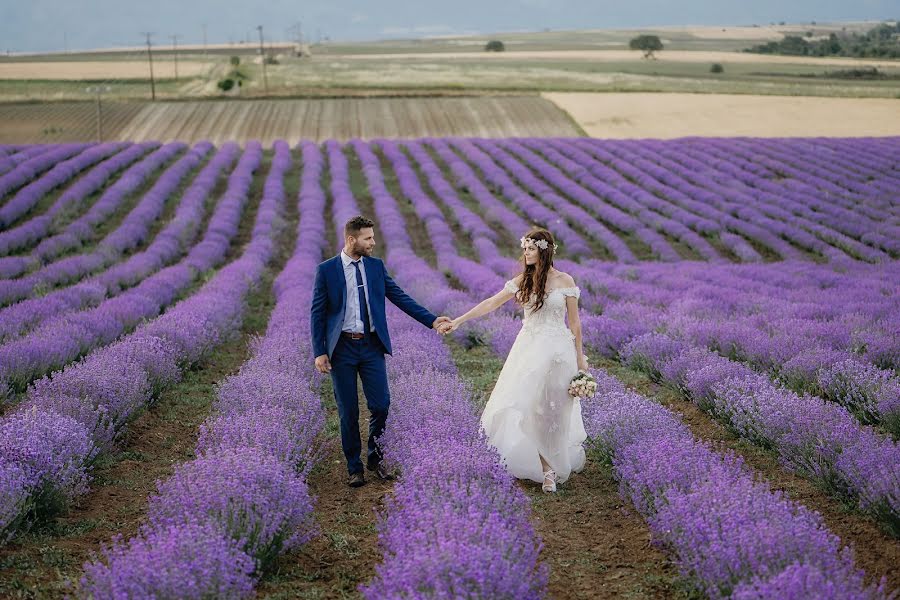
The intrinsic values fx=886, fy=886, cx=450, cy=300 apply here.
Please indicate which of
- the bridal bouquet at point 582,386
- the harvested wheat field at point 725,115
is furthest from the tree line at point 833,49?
the bridal bouquet at point 582,386

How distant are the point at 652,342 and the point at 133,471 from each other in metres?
4.74

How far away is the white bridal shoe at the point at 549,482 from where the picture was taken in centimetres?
557

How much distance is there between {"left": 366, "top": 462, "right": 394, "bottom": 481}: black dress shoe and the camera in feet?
18.6

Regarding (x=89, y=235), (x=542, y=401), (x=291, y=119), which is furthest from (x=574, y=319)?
(x=291, y=119)

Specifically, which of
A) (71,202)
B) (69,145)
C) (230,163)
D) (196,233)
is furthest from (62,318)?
(69,145)

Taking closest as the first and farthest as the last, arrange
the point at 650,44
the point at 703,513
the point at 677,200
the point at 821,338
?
the point at 703,513
the point at 821,338
the point at 677,200
the point at 650,44

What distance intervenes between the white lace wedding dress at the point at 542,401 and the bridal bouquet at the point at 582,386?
0.46 ft

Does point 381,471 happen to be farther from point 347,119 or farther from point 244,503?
point 347,119

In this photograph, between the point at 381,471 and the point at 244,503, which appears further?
the point at 381,471

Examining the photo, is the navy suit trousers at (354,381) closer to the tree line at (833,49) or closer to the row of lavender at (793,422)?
the row of lavender at (793,422)

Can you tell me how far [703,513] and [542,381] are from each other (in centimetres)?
171

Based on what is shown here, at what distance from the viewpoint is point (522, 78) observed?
177ft

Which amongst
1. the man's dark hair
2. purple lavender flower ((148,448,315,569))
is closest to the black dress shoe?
purple lavender flower ((148,448,315,569))

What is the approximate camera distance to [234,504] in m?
4.22
